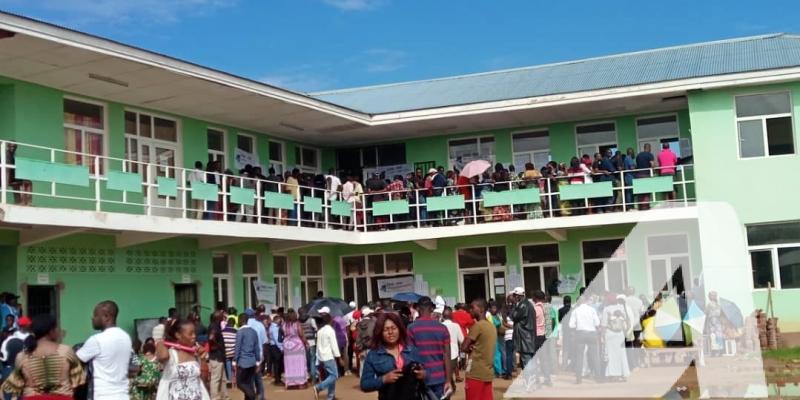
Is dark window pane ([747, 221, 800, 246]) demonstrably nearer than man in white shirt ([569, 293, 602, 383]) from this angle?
No

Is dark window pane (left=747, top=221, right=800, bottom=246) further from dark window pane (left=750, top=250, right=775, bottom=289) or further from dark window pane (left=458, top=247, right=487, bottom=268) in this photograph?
dark window pane (left=458, top=247, right=487, bottom=268)

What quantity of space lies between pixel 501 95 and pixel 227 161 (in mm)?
7064

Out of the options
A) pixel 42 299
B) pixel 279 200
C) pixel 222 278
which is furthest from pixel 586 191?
pixel 42 299

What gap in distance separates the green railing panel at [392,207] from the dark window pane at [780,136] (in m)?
8.27

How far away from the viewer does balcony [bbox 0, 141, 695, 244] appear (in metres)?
18.3

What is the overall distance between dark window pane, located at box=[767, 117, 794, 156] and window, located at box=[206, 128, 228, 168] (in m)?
12.1

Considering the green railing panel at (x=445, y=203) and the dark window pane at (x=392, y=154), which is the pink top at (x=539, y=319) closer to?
the green railing panel at (x=445, y=203)

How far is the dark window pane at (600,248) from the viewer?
79.3 feet

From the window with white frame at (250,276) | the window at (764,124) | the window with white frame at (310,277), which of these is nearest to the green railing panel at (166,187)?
the window with white frame at (250,276)

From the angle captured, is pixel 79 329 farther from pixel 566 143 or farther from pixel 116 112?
pixel 566 143

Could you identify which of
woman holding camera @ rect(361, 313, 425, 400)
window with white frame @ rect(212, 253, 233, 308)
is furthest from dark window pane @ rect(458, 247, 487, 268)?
woman holding camera @ rect(361, 313, 425, 400)

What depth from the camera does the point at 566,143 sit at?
25.0 meters

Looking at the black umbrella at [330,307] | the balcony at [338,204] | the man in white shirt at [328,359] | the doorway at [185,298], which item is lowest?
the man in white shirt at [328,359]

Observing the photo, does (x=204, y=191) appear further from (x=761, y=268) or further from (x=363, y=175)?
(x=761, y=268)
